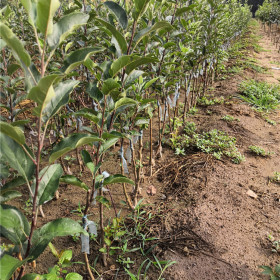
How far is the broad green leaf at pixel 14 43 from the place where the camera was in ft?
2.25

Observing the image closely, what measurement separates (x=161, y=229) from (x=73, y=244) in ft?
2.60

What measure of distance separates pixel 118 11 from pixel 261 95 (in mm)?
5438

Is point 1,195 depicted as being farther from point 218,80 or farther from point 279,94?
point 218,80

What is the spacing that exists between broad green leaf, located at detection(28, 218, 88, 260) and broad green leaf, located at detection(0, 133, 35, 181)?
220 mm

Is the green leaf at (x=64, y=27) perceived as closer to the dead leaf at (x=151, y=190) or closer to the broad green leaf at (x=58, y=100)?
the broad green leaf at (x=58, y=100)

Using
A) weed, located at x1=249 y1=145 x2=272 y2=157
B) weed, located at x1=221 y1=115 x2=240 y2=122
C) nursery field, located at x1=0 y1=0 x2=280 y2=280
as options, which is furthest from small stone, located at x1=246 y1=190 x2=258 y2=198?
weed, located at x1=221 y1=115 x2=240 y2=122

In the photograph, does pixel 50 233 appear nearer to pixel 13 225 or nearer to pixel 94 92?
pixel 13 225

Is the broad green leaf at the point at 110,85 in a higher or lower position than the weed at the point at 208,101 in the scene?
higher

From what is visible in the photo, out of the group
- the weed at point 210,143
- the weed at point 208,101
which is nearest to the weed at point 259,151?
the weed at point 210,143

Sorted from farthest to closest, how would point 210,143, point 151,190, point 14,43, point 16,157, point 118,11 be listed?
point 210,143 → point 151,190 → point 118,11 → point 16,157 → point 14,43

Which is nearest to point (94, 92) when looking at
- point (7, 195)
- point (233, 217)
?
point (7, 195)

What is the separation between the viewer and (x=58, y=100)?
0.95m

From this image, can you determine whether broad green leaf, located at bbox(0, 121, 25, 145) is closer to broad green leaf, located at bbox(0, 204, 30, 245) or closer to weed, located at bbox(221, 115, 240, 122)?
broad green leaf, located at bbox(0, 204, 30, 245)

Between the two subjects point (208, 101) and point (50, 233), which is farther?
point (208, 101)
